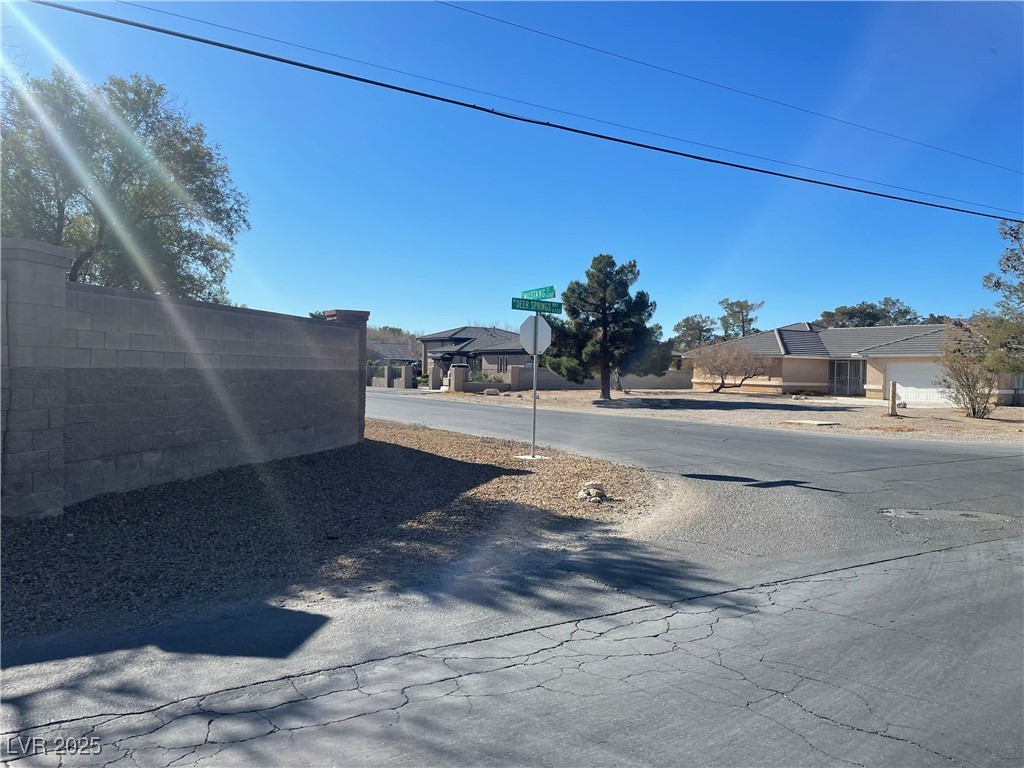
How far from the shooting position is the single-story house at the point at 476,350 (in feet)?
179

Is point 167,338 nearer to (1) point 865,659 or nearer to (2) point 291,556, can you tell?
(2) point 291,556

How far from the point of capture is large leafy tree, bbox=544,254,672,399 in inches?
1288

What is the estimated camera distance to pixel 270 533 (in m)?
7.46

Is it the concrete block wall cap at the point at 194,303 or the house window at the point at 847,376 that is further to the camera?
the house window at the point at 847,376

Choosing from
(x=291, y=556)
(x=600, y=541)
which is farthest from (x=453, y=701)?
(x=600, y=541)

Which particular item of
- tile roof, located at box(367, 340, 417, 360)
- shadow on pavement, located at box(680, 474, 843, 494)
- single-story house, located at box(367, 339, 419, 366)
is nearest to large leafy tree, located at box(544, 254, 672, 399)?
shadow on pavement, located at box(680, 474, 843, 494)

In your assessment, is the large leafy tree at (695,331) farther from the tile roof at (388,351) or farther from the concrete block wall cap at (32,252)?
the concrete block wall cap at (32,252)

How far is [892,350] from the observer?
38.5 metres

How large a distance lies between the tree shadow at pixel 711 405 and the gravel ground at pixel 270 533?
21.1 metres

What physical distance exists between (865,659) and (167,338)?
315 inches

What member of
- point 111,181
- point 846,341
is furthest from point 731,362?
point 111,181

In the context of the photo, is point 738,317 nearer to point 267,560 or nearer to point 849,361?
point 849,361

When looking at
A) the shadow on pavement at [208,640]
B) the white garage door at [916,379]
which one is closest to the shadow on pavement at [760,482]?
the shadow on pavement at [208,640]

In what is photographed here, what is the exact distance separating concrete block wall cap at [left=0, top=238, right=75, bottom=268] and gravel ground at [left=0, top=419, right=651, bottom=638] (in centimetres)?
248
